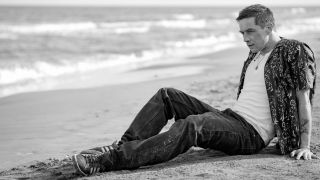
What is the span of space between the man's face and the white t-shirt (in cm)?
12

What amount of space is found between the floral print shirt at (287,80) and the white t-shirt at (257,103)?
0.28ft

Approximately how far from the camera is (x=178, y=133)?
12.0 feet

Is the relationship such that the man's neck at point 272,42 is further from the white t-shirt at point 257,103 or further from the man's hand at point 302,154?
the man's hand at point 302,154

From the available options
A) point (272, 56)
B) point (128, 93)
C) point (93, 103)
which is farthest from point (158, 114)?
point (128, 93)

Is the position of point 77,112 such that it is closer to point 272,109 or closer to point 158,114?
point 158,114

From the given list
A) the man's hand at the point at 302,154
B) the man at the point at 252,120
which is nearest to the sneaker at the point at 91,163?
the man at the point at 252,120

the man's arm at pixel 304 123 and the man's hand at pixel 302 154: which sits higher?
the man's arm at pixel 304 123

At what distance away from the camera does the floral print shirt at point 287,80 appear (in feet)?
12.2

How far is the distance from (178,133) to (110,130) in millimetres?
2440

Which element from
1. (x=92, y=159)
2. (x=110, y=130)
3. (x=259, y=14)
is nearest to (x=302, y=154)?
(x=259, y=14)

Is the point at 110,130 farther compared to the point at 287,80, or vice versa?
the point at 110,130

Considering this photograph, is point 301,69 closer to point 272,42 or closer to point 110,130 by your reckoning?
point 272,42

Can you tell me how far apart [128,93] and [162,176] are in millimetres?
4966

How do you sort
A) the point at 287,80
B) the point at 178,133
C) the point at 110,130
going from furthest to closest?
1. the point at 110,130
2. the point at 287,80
3. the point at 178,133
